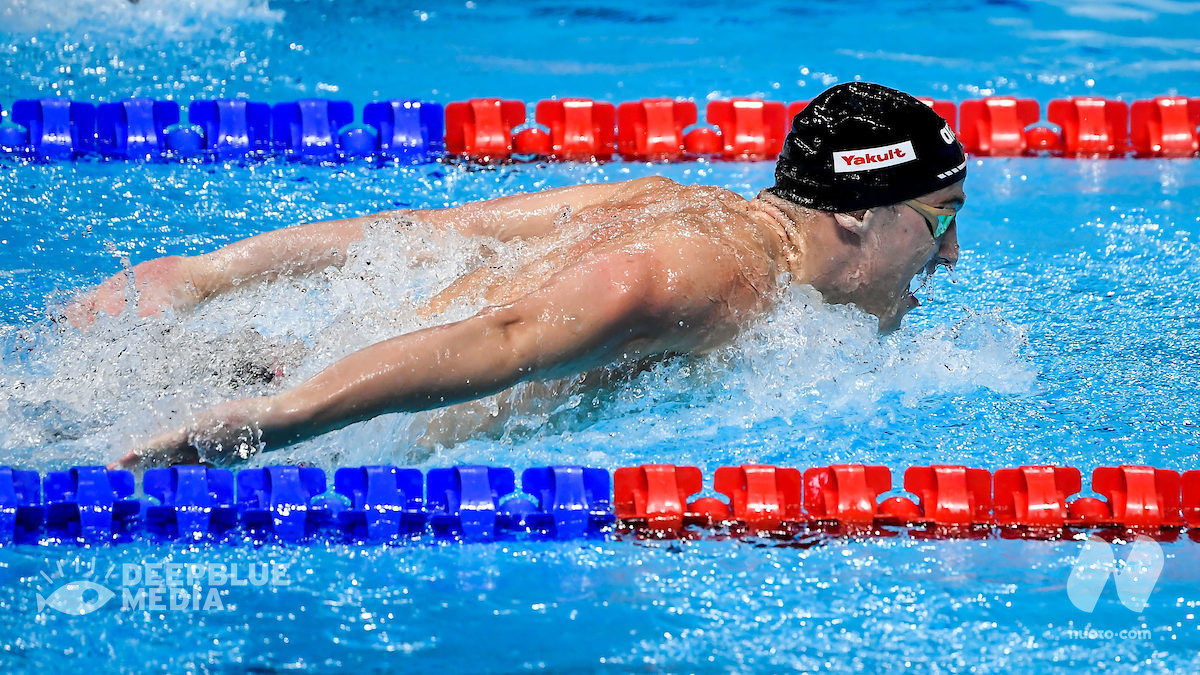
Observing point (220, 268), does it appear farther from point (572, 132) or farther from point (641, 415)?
point (572, 132)

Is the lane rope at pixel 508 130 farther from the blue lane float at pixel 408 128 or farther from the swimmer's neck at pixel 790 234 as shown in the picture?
the swimmer's neck at pixel 790 234

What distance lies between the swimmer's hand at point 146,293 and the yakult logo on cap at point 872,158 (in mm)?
1339

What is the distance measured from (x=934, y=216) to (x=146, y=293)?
159 centimetres

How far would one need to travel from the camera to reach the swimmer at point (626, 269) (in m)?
2.14

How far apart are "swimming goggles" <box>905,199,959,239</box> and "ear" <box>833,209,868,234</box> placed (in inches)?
3.7

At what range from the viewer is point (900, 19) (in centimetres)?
617

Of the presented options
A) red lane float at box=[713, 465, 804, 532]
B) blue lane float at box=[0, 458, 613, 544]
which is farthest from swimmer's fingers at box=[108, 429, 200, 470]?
red lane float at box=[713, 465, 804, 532]

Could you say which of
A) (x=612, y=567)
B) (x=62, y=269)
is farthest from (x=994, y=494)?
(x=62, y=269)

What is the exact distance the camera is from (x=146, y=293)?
266 cm

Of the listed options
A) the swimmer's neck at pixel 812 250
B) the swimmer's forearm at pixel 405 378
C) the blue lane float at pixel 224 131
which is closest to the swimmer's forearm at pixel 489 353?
the swimmer's forearm at pixel 405 378

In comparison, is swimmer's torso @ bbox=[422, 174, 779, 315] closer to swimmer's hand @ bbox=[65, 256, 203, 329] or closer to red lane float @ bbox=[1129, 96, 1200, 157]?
swimmer's hand @ bbox=[65, 256, 203, 329]

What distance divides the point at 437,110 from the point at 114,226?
3.93 ft

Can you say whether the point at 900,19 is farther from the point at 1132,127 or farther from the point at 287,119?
the point at 287,119

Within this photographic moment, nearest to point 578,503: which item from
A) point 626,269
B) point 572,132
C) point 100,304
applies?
point 626,269
